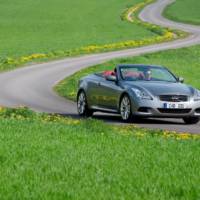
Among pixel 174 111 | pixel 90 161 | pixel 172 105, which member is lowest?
pixel 174 111

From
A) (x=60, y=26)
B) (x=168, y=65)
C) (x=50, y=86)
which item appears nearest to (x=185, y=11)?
(x=60, y=26)

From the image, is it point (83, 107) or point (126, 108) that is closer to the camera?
point (126, 108)

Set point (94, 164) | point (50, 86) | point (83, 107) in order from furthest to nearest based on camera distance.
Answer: point (50, 86) < point (83, 107) < point (94, 164)

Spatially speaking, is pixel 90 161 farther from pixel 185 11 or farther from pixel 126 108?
pixel 185 11

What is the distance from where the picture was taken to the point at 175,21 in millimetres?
99875

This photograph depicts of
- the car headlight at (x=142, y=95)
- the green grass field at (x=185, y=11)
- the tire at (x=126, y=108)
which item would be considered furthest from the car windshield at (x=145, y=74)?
the green grass field at (x=185, y=11)

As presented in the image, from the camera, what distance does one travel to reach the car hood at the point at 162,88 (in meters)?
21.5

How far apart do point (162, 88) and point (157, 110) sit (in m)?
0.66

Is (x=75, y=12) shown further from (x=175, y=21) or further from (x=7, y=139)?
(x=7, y=139)

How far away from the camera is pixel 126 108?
2173 centimetres

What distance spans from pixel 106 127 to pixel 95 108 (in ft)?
24.4

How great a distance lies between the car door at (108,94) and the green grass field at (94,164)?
6.66 meters

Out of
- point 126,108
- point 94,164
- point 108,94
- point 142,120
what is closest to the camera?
point 94,164

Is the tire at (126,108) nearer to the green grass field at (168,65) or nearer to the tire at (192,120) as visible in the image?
the tire at (192,120)
